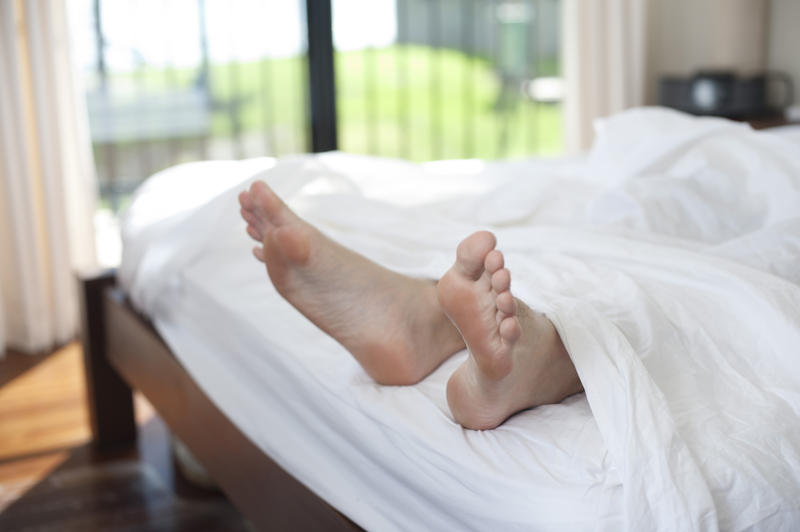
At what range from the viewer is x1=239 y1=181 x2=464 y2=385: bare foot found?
1.02 meters

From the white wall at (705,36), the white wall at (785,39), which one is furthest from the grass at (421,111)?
the white wall at (785,39)

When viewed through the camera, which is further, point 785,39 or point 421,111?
point 421,111

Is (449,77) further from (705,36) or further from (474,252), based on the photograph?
(474,252)

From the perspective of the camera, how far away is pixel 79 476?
191 cm

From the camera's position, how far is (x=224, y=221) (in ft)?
5.06

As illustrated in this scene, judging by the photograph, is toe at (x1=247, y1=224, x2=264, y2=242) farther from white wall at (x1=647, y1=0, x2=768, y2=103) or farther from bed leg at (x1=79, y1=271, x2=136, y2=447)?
white wall at (x1=647, y1=0, x2=768, y2=103)

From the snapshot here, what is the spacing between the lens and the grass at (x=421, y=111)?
352 centimetres

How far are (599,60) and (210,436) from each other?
2.54 m

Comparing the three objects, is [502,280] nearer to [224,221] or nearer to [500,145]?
[224,221]

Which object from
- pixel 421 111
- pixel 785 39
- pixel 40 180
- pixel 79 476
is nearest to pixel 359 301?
pixel 79 476

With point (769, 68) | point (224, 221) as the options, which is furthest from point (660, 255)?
point (769, 68)

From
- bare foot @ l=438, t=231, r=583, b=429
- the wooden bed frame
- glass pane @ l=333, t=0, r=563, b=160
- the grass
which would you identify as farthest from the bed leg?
glass pane @ l=333, t=0, r=563, b=160

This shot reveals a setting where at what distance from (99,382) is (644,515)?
1586 mm

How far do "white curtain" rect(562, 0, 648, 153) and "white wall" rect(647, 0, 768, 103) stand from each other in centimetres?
14
